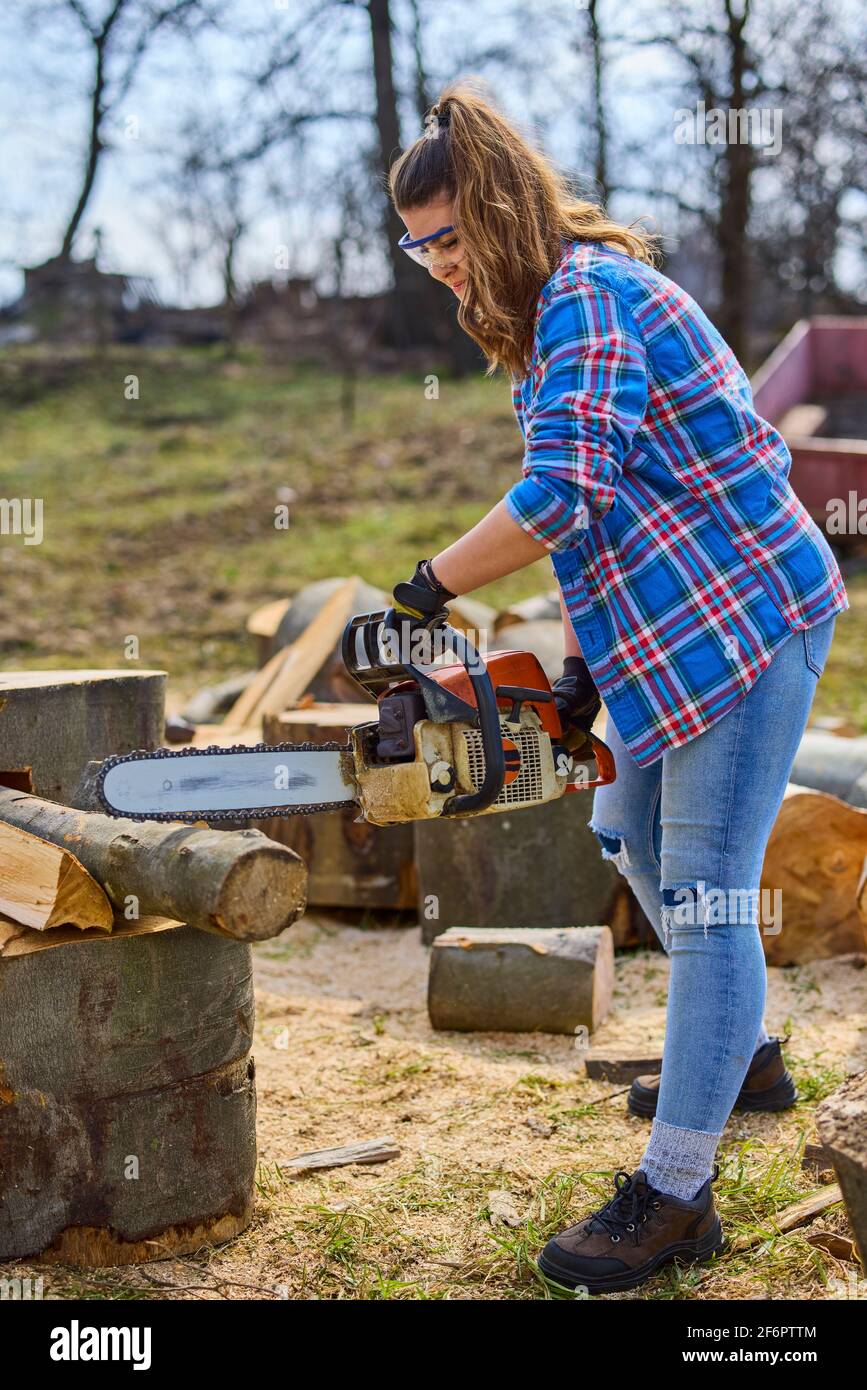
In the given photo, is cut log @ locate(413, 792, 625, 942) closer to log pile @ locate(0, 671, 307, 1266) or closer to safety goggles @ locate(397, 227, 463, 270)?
log pile @ locate(0, 671, 307, 1266)

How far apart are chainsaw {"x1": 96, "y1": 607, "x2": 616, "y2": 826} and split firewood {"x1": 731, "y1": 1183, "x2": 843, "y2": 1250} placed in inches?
35.2

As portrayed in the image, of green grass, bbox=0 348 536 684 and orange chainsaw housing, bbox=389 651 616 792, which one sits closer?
orange chainsaw housing, bbox=389 651 616 792

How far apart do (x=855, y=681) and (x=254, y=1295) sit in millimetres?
5319

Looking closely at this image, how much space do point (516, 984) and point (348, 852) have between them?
3.44 feet

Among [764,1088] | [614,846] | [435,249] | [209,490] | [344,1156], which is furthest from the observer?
[209,490]

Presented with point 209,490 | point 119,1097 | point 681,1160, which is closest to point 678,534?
point 681,1160

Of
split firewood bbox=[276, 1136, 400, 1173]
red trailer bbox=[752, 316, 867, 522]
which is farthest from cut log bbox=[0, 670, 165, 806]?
red trailer bbox=[752, 316, 867, 522]

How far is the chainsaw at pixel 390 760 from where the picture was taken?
220 cm

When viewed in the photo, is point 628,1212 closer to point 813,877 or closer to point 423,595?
point 423,595

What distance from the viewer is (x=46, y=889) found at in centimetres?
216

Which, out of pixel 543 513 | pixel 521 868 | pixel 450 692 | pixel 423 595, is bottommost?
pixel 521 868

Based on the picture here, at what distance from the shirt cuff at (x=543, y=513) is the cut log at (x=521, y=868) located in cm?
199

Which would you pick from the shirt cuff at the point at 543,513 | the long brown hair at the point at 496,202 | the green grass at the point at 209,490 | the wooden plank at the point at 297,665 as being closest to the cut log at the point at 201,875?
the shirt cuff at the point at 543,513

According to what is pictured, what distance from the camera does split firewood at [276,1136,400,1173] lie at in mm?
2716
